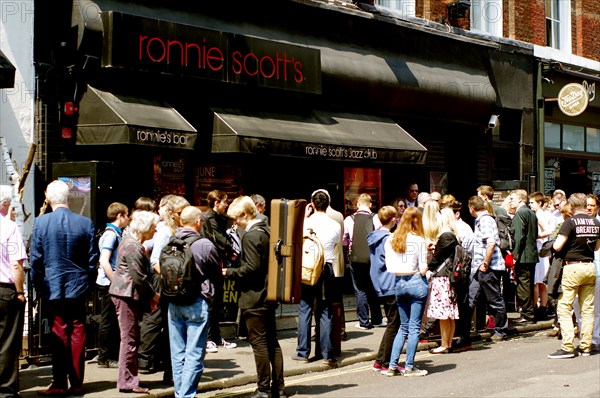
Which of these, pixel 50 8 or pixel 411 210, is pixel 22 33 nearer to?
pixel 50 8

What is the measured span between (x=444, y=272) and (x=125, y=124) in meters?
4.66

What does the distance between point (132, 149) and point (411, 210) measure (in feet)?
15.9

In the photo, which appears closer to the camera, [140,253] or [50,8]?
[140,253]

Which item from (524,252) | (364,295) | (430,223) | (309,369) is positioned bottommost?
(309,369)

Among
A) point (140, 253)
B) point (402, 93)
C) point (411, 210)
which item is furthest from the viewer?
point (402, 93)

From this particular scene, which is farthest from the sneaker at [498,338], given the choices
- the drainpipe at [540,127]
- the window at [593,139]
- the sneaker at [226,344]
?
the window at [593,139]

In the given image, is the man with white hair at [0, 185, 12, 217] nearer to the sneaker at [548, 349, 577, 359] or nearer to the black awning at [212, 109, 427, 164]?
the black awning at [212, 109, 427, 164]

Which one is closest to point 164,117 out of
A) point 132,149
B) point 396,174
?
point 132,149

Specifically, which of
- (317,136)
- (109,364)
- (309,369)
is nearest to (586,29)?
(317,136)

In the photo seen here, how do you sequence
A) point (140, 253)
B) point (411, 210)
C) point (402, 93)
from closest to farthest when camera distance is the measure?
point (140, 253)
point (411, 210)
point (402, 93)

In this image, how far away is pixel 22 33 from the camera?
12.4m

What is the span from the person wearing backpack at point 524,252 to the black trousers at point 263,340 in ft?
22.1

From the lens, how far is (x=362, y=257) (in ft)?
47.2

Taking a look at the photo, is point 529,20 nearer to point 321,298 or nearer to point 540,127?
point 540,127
